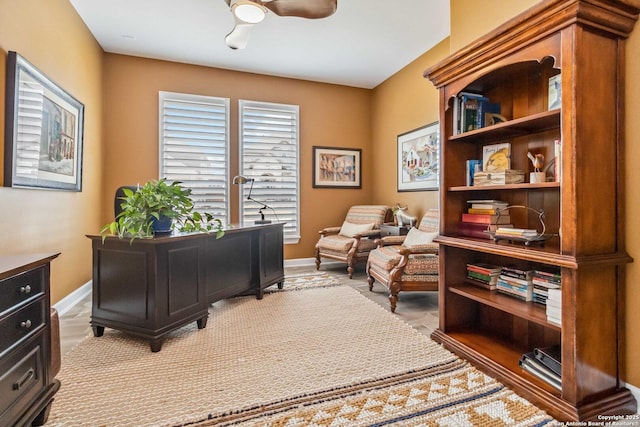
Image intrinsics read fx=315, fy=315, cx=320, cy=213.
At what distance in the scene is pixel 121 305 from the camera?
2.32 metres

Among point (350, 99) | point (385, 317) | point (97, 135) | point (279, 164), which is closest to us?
point (385, 317)

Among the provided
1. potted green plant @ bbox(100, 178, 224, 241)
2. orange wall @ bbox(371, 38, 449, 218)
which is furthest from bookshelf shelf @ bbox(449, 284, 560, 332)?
potted green plant @ bbox(100, 178, 224, 241)

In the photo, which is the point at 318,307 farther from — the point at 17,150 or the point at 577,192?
the point at 17,150

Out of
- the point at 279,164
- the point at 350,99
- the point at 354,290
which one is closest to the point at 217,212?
the point at 279,164

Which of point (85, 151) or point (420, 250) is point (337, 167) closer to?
point (420, 250)

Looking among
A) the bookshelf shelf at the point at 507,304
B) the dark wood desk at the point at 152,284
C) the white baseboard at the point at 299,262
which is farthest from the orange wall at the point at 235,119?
the bookshelf shelf at the point at 507,304

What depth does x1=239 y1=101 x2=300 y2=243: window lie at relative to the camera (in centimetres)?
484

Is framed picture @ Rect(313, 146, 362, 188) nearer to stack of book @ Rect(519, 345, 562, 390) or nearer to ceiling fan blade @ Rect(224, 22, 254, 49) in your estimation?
ceiling fan blade @ Rect(224, 22, 254, 49)

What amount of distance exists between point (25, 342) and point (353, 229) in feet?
12.5

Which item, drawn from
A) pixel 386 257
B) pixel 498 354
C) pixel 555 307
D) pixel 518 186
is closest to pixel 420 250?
pixel 386 257

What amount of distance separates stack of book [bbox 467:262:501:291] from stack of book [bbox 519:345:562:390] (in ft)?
1.55

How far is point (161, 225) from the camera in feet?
7.59

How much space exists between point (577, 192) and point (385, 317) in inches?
71.0

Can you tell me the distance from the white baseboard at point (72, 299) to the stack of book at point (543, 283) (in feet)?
12.6
